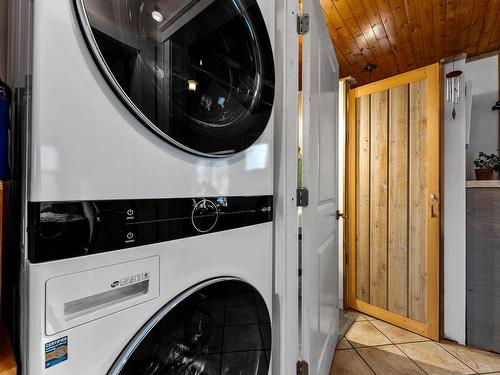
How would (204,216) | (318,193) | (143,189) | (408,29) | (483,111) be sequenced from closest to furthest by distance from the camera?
(143,189) < (204,216) < (318,193) < (408,29) < (483,111)

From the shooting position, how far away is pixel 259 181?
85cm

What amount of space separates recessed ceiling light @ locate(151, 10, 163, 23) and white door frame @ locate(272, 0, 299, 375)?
1.64 ft

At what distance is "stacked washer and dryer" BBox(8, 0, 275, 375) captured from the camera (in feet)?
1.33

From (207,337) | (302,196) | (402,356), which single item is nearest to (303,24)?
(302,196)

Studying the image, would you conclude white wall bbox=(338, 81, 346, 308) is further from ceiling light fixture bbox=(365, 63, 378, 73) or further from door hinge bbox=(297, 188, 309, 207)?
door hinge bbox=(297, 188, 309, 207)

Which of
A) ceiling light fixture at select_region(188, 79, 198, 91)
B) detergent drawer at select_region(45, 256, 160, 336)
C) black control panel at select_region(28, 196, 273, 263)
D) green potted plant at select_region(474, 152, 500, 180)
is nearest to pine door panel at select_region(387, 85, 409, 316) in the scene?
green potted plant at select_region(474, 152, 500, 180)

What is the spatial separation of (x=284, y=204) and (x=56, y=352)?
716 millimetres

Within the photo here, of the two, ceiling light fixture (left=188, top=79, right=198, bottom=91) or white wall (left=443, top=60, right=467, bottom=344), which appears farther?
white wall (left=443, top=60, right=467, bottom=344)

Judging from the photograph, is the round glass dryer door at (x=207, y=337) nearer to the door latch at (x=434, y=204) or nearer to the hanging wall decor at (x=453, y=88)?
the door latch at (x=434, y=204)

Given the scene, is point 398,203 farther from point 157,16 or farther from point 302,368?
point 157,16

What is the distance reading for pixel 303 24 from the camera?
3.59ft

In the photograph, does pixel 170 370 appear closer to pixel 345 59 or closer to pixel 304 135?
pixel 304 135

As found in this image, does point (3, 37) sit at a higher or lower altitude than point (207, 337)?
higher

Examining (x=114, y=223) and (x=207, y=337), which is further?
(x=207, y=337)
